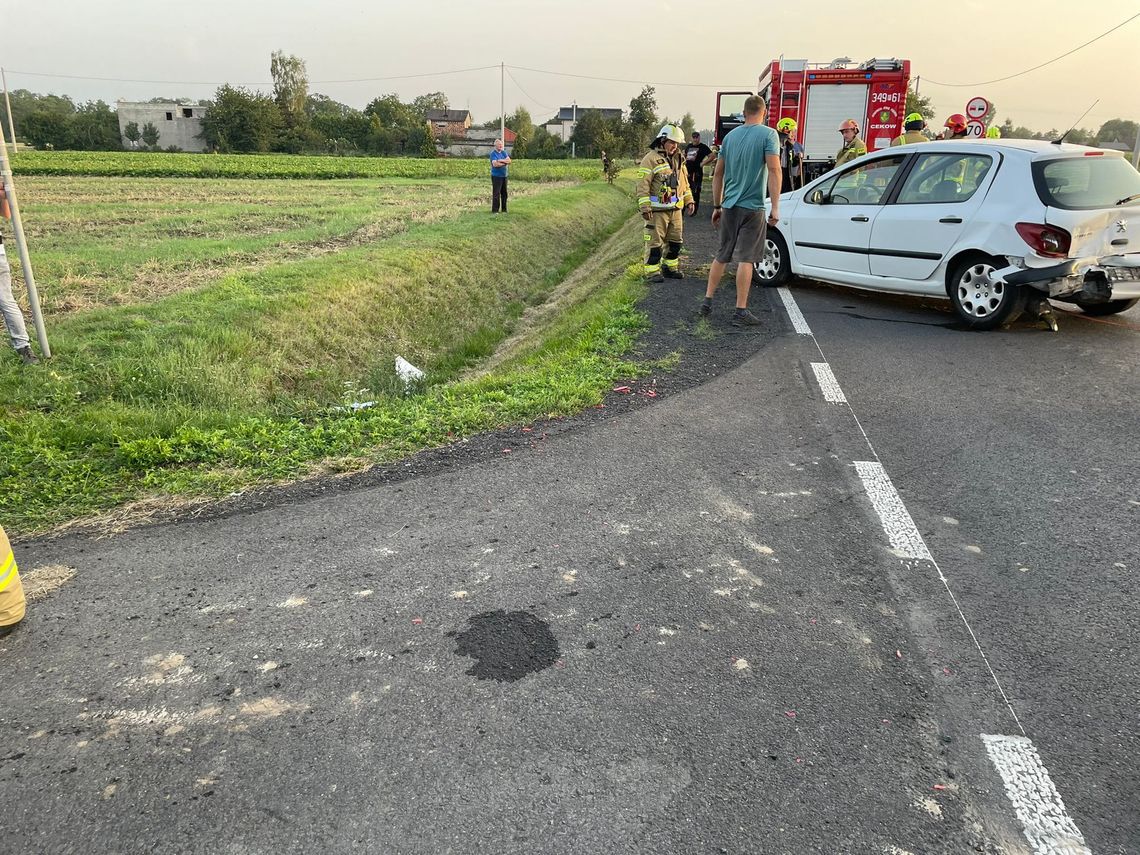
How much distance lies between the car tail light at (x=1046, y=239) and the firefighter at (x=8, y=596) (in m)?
7.95

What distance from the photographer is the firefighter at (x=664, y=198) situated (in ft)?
33.4

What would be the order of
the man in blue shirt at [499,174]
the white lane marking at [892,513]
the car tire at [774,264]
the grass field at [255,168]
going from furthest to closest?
1. the grass field at [255,168]
2. the man in blue shirt at [499,174]
3. the car tire at [774,264]
4. the white lane marking at [892,513]

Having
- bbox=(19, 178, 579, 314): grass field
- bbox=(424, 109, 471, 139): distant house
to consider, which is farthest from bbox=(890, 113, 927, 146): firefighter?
bbox=(424, 109, 471, 139): distant house

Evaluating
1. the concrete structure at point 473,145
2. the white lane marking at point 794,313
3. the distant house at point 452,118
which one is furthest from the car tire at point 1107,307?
the distant house at point 452,118

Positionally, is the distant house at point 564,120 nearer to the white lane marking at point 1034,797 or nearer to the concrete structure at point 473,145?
the concrete structure at point 473,145

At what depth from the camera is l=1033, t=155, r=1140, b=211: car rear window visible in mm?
7113

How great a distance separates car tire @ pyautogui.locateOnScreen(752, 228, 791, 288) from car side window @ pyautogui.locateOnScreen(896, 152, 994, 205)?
5.59 ft

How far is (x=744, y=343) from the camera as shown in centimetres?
754

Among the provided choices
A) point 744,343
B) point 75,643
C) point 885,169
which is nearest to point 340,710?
point 75,643

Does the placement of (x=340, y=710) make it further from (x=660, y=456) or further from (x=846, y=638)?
(x=660, y=456)

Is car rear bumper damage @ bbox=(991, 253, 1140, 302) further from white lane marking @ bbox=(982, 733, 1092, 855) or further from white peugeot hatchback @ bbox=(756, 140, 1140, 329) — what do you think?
white lane marking @ bbox=(982, 733, 1092, 855)

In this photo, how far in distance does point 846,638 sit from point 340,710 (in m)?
1.97

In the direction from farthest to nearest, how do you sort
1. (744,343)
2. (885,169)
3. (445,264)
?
(445,264), (885,169), (744,343)

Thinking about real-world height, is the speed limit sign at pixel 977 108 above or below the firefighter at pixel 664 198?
above
